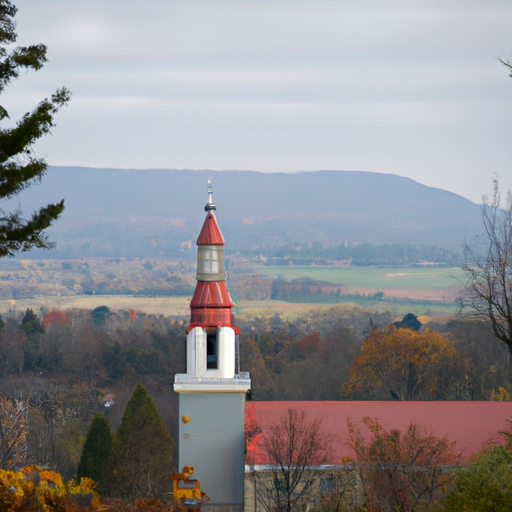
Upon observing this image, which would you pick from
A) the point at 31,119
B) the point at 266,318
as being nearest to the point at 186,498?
the point at 31,119

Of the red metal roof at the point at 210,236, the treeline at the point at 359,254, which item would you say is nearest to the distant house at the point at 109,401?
the red metal roof at the point at 210,236

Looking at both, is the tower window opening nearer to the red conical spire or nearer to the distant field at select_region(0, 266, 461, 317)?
the red conical spire

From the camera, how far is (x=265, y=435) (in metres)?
26.0

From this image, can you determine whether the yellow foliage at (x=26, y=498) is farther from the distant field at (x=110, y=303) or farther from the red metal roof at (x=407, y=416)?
the distant field at (x=110, y=303)

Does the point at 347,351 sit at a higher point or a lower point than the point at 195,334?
lower

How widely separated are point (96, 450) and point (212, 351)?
1175 cm

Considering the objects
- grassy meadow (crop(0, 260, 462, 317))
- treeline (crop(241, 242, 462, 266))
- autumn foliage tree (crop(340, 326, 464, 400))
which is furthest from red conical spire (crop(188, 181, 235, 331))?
treeline (crop(241, 242, 462, 266))

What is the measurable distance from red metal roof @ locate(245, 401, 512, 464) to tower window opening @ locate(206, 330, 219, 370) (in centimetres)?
153

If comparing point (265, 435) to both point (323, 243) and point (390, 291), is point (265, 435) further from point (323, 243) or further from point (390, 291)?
point (323, 243)

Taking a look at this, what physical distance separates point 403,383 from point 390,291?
7624 centimetres

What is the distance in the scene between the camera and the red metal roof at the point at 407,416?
84.3 feet

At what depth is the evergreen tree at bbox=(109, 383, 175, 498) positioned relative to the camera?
111 feet

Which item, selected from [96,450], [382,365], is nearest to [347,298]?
[382,365]

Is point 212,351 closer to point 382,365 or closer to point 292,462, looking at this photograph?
point 292,462
